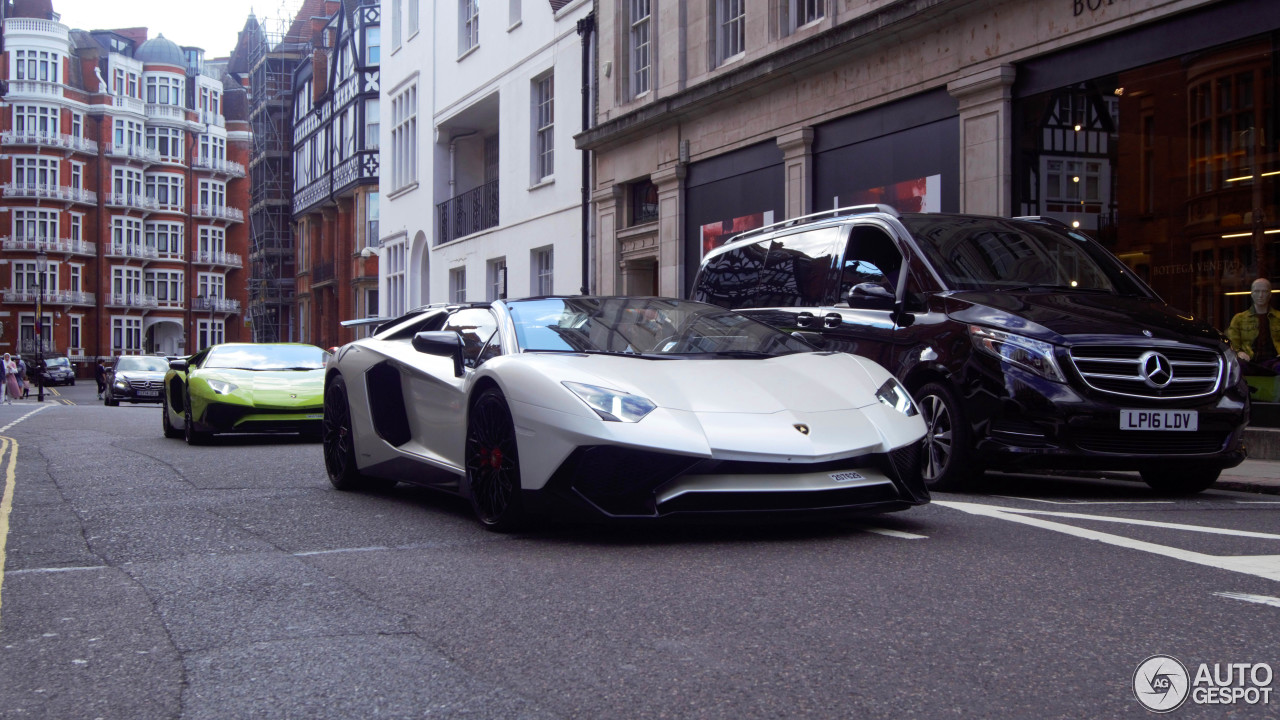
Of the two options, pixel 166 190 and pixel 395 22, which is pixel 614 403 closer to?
pixel 395 22

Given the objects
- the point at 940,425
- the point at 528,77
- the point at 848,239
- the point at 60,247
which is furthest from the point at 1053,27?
the point at 60,247

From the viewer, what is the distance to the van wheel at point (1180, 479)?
7730 millimetres

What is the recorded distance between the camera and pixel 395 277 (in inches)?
1551

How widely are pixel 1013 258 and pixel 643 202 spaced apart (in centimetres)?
1540

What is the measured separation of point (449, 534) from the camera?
605 centimetres

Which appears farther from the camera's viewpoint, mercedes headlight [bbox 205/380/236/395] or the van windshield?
mercedes headlight [bbox 205/380/236/395]

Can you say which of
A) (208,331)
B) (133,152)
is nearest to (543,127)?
(133,152)

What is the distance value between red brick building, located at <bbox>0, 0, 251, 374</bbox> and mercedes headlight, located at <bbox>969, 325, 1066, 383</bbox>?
75.6 m

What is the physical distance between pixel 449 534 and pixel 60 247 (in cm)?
8258

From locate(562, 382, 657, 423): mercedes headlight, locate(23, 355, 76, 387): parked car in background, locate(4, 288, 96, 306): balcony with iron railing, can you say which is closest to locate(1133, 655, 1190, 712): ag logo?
locate(562, 382, 657, 423): mercedes headlight

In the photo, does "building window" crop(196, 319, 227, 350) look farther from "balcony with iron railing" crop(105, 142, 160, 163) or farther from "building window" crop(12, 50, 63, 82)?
"building window" crop(12, 50, 63, 82)

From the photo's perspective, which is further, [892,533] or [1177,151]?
[1177,151]

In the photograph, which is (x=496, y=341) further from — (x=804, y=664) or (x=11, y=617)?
(x=804, y=664)

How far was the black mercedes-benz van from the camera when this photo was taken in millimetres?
7195
